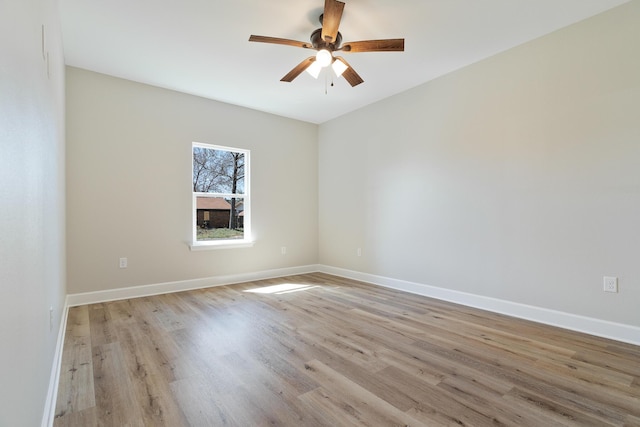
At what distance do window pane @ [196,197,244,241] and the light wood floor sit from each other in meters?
1.40

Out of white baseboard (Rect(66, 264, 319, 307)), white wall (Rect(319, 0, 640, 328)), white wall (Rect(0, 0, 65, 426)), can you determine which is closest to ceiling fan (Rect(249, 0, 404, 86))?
white wall (Rect(319, 0, 640, 328))

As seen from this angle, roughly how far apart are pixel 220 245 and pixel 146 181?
1.28 metres

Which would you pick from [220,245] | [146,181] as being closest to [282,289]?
[220,245]

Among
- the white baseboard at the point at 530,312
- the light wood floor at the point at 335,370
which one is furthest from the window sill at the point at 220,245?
the white baseboard at the point at 530,312

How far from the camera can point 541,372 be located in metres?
2.02

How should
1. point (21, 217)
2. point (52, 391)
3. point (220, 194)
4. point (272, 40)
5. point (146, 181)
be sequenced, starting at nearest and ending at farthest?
point (21, 217), point (52, 391), point (272, 40), point (146, 181), point (220, 194)

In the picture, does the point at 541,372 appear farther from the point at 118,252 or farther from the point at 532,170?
the point at 118,252

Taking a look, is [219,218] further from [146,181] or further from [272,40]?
[272,40]

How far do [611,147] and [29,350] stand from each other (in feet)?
12.8

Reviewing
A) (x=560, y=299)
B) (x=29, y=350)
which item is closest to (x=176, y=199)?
(x=29, y=350)

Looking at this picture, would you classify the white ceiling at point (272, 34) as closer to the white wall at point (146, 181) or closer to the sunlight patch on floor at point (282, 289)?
the white wall at point (146, 181)

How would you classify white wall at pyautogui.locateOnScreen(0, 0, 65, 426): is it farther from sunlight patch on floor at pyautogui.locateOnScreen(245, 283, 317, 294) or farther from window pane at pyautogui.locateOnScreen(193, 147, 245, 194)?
window pane at pyautogui.locateOnScreen(193, 147, 245, 194)

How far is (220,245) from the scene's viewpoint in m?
4.47

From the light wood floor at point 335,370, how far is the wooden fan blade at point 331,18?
2455 millimetres
